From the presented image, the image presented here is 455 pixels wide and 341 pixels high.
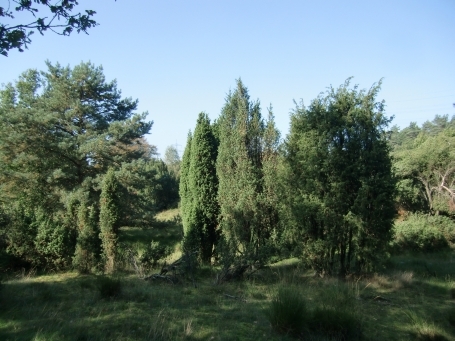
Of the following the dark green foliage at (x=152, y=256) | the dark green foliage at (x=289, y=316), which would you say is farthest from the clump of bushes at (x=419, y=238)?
the dark green foliage at (x=289, y=316)

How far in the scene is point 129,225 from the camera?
2214 cm

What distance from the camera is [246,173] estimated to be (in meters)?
10.9

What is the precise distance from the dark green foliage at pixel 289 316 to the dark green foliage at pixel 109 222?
25.4ft

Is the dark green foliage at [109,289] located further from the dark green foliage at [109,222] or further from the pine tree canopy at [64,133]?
the pine tree canopy at [64,133]

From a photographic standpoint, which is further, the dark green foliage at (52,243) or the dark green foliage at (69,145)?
the dark green foliage at (69,145)

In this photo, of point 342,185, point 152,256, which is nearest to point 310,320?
point 342,185

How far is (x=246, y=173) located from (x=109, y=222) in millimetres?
5007

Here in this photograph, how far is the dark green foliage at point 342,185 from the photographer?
330 inches

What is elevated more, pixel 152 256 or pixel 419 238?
pixel 152 256

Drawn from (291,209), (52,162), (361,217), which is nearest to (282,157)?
(291,209)

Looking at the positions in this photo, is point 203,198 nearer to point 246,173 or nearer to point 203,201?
point 203,201

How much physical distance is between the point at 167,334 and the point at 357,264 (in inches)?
242

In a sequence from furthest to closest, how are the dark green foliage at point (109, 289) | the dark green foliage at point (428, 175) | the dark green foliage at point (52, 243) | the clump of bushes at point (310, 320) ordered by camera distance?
the dark green foliage at point (428, 175), the dark green foliage at point (52, 243), the dark green foliage at point (109, 289), the clump of bushes at point (310, 320)

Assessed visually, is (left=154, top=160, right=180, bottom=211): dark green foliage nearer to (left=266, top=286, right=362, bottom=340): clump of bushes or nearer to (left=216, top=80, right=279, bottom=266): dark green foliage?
(left=216, top=80, right=279, bottom=266): dark green foliage
